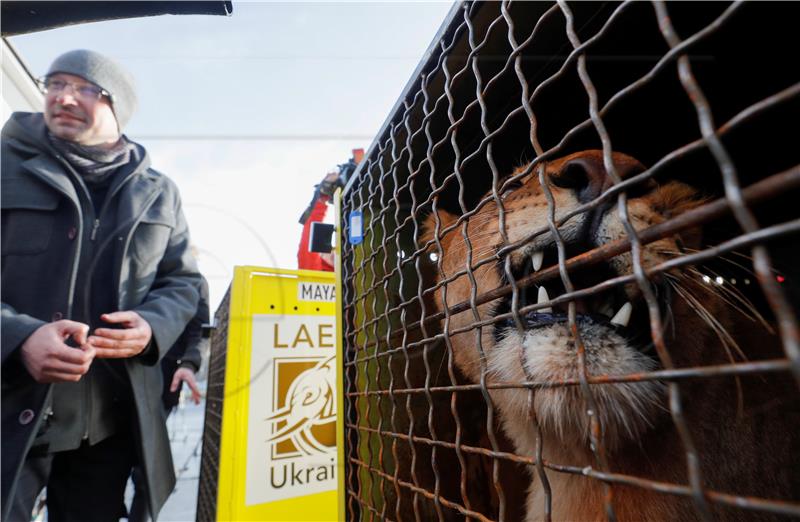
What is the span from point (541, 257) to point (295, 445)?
222cm

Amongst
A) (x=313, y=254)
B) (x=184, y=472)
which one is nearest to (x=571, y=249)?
(x=313, y=254)

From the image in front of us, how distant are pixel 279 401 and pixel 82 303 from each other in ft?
3.92

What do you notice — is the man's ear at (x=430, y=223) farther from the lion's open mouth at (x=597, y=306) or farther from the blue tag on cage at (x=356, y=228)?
the lion's open mouth at (x=597, y=306)

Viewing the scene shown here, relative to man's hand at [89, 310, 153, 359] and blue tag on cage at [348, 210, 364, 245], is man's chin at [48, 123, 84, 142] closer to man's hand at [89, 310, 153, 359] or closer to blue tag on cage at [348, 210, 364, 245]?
man's hand at [89, 310, 153, 359]

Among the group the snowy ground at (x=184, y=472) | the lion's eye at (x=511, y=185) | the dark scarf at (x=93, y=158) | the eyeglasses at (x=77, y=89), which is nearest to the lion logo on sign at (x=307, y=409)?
the snowy ground at (x=184, y=472)

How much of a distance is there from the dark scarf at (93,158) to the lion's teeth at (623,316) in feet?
7.33

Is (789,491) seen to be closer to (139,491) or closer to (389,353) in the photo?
(389,353)

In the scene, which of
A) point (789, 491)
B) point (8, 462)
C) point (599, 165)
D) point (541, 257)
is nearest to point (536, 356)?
point (541, 257)

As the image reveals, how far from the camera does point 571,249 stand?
0.95 m

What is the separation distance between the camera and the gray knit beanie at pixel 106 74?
6.71 feet

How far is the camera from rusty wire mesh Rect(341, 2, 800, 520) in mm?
472

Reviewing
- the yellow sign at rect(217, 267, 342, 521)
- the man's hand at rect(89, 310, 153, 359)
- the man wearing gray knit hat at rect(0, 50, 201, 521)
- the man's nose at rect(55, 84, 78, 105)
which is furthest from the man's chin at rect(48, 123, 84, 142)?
the yellow sign at rect(217, 267, 342, 521)

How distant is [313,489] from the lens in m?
2.63

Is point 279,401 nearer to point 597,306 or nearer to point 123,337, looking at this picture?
point 123,337
